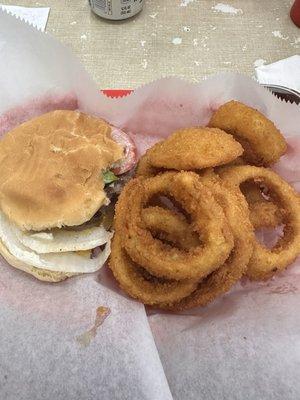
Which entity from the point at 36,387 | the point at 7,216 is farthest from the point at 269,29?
the point at 36,387

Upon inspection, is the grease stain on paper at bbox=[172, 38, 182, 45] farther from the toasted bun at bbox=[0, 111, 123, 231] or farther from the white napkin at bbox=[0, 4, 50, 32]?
the toasted bun at bbox=[0, 111, 123, 231]

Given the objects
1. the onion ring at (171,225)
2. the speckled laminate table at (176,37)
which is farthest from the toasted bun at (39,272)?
the speckled laminate table at (176,37)

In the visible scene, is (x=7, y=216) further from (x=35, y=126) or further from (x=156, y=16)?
(x=156, y=16)

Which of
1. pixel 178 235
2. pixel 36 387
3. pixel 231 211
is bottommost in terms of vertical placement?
pixel 36 387

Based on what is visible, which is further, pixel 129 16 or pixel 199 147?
pixel 129 16

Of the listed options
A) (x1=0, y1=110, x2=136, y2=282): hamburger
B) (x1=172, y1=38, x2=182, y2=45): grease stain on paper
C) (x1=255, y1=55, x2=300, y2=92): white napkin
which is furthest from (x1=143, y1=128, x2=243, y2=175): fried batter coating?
(x1=172, y1=38, x2=182, y2=45): grease stain on paper

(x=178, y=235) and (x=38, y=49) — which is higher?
(x=38, y=49)

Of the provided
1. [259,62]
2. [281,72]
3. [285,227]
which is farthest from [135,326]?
[259,62]

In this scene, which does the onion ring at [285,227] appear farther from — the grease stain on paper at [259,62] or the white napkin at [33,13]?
the white napkin at [33,13]
